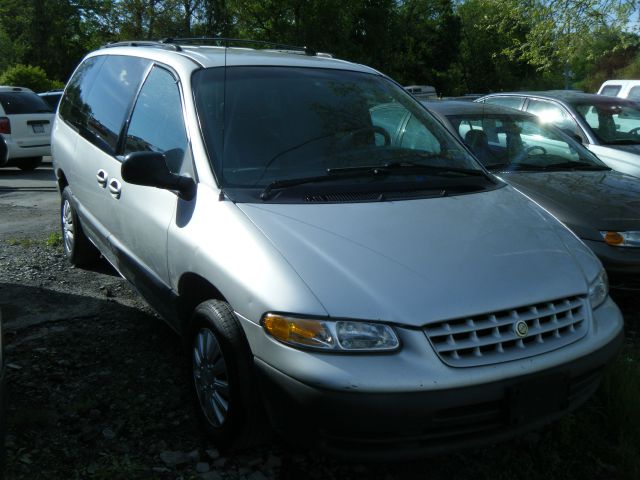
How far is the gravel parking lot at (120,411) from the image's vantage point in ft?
10.1

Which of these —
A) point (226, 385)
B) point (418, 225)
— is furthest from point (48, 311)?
point (418, 225)

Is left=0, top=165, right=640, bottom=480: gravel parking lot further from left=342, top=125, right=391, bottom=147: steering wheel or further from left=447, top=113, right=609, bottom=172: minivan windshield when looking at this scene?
left=342, top=125, right=391, bottom=147: steering wheel

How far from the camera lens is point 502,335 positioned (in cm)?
270

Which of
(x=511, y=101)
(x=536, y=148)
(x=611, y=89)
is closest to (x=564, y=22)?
(x=611, y=89)

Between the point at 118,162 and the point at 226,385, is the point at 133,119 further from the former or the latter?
the point at 226,385

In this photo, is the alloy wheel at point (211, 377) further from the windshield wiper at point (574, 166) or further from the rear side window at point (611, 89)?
the rear side window at point (611, 89)

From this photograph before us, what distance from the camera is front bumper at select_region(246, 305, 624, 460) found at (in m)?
2.51

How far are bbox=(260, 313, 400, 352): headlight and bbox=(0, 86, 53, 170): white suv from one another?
12.3m

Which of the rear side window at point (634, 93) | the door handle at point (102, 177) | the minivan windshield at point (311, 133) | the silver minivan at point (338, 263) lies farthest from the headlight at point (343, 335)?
the rear side window at point (634, 93)

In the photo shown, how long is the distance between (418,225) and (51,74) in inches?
1590

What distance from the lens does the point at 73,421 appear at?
343 cm

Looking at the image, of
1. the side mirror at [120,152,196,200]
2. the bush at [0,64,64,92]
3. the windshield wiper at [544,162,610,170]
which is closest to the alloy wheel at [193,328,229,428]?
the side mirror at [120,152,196,200]

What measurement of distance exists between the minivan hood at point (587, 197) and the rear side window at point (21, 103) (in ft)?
36.7

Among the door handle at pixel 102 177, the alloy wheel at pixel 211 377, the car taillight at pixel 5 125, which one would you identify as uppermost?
the door handle at pixel 102 177
